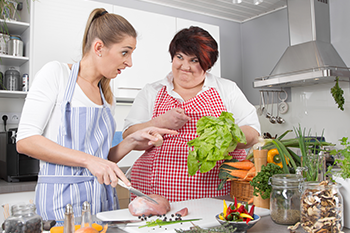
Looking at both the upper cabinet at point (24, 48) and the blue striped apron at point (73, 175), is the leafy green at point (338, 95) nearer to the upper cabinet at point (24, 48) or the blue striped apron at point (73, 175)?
the blue striped apron at point (73, 175)

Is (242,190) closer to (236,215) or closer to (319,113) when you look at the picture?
(236,215)

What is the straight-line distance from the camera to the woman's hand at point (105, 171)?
96 cm

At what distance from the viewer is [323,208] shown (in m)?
0.77

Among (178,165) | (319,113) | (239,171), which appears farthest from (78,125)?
(319,113)

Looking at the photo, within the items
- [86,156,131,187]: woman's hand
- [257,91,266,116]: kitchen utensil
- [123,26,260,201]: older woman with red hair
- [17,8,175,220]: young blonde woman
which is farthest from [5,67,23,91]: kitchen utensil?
[257,91,266,116]: kitchen utensil

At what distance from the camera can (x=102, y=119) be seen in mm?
1252

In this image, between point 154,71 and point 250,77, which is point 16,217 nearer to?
point 154,71

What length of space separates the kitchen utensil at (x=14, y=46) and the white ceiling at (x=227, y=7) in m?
1.57

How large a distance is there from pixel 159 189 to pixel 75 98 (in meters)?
0.56

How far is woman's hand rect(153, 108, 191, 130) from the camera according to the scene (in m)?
1.36

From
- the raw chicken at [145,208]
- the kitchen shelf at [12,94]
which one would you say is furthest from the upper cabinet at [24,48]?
the raw chicken at [145,208]

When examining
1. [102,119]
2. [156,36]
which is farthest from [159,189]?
[156,36]

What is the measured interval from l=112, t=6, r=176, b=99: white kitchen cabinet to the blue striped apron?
5.28 feet

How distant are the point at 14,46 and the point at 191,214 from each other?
6.80ft
